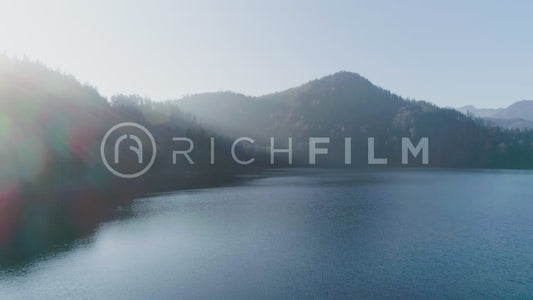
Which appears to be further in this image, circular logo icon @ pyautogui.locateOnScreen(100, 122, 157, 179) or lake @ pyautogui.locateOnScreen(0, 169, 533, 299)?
circular logo icon @ pyautogui.locateOnScreen(100, 122, 157, 179)

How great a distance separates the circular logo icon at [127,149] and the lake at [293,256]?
75.9 metres

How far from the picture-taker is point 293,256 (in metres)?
37.1

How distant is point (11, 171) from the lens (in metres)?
93.8

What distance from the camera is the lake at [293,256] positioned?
28453 mm

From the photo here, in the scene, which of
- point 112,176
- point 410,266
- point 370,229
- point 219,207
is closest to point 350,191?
point 219,207

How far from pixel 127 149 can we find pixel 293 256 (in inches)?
5190

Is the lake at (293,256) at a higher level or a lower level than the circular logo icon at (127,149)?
lower

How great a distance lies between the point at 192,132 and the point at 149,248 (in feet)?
529

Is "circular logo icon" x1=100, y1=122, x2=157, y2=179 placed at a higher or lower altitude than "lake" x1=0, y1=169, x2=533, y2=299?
higher

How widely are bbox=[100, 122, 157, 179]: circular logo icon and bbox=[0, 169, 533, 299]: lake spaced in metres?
75.9

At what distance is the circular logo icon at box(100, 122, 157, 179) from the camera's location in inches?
5320

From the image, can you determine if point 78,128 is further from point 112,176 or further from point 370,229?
point 370,229

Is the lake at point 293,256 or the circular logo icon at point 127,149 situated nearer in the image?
the lake at point 293,256

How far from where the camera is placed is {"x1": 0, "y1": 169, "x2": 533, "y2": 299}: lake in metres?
28.5
